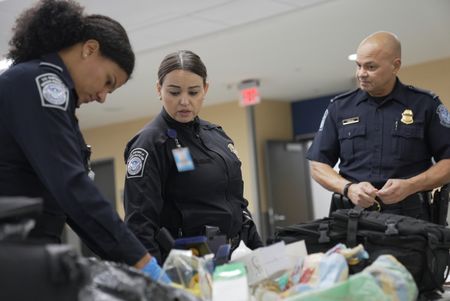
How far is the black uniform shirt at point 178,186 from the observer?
5.48ft

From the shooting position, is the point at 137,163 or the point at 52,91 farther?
the point at 137,163

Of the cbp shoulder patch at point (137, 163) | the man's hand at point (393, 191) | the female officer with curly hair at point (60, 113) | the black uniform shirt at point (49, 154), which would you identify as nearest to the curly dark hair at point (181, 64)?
the cbp shoulder patch at point (137, 163)

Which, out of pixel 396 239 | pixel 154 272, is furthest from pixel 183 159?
pixel 396 239

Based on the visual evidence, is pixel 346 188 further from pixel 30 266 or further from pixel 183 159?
pixel 30 266

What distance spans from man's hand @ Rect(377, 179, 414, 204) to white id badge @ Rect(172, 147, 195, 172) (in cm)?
68

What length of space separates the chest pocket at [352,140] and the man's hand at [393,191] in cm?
21

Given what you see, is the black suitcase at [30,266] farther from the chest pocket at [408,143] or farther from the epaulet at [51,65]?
the chest pocket at [408,143]

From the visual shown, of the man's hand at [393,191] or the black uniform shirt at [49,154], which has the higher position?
the black uniform shirt at [49,154]

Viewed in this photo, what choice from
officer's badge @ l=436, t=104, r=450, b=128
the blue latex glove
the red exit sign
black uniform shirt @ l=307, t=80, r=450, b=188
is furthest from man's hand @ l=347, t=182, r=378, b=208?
the red exit sign

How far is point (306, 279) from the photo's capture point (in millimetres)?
1337

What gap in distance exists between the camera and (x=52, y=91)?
4.04 feet

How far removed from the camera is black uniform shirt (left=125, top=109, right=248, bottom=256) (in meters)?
1.67

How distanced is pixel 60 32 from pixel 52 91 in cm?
20

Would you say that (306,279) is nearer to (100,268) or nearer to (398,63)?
(100,268)
